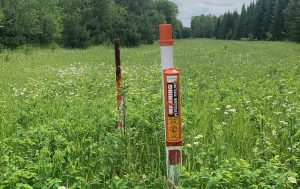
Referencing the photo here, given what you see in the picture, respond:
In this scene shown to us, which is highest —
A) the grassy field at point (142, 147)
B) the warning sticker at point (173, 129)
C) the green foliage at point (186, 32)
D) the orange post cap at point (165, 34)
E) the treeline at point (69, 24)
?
the green foliage at point (186, 32)

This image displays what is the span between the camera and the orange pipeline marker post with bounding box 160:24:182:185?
280 centimetres

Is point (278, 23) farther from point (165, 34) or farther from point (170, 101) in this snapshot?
point (170, 101)

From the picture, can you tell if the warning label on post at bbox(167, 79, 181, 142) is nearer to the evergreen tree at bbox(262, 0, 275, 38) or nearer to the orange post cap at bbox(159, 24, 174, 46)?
the orange post cap at bbox(159, 24, 174, 46)

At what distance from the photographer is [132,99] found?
19.0 feet

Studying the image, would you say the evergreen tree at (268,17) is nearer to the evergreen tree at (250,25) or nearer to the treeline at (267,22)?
the treeline at (267,22)

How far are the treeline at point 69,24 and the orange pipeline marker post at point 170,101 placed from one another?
29550 mm

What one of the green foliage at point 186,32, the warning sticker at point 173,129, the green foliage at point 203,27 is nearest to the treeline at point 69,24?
the warning sticker at point 173,129

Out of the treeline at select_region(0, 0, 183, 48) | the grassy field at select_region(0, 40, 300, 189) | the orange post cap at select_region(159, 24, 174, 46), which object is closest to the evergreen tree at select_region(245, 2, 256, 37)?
the treeline at select_region(0, 0, 183, 48)

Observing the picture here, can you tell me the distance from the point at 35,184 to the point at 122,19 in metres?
46.9

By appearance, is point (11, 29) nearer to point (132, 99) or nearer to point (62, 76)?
point (62, 76)

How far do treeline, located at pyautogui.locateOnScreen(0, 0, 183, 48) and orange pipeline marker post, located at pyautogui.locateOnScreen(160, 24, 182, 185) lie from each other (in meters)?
29.5

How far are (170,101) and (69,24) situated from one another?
41067 millimetres

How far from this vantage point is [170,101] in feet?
9.26

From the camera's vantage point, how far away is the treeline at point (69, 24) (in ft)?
111
